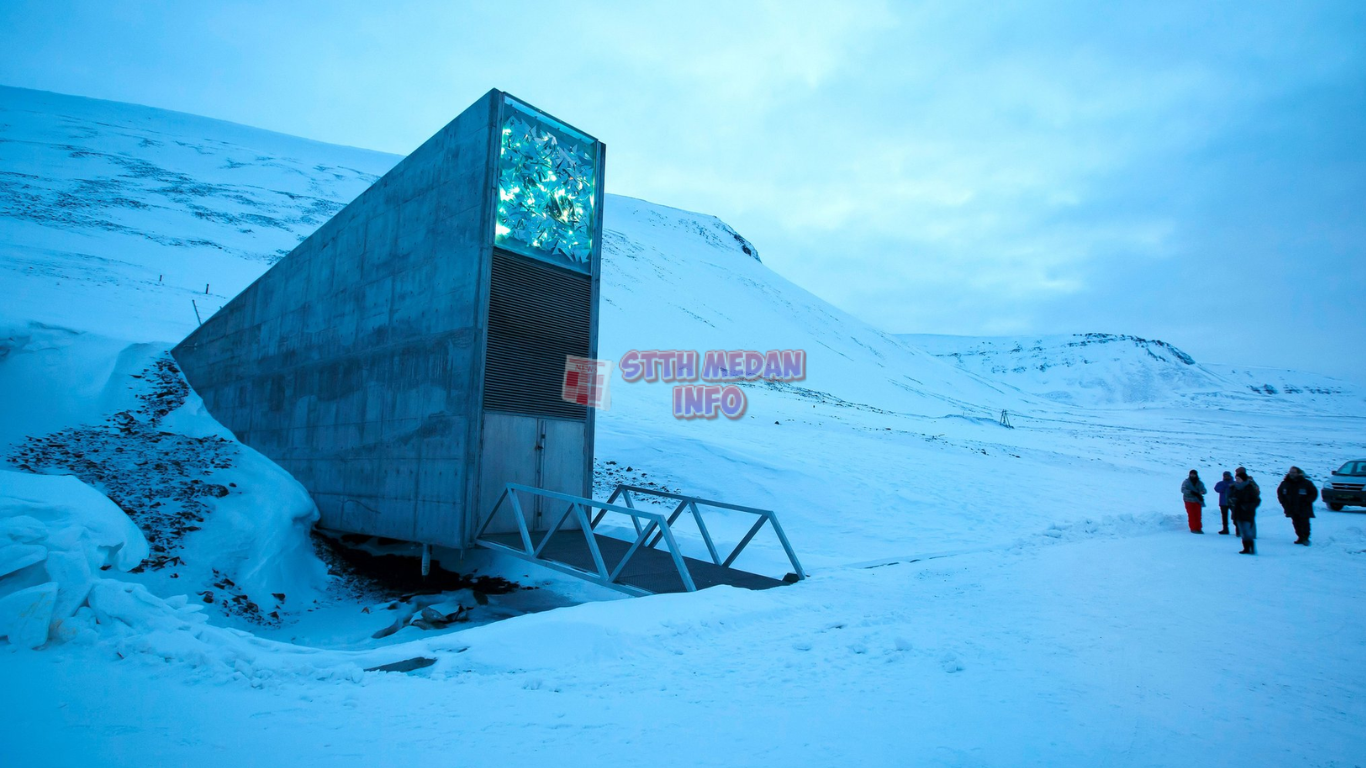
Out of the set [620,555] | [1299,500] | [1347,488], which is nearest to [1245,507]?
[1299,500]

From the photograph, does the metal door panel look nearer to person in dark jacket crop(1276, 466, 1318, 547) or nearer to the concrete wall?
the concrete wall

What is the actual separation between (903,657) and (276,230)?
44.3 metres

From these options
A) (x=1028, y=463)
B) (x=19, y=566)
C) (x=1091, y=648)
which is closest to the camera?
(x=19, y=566)

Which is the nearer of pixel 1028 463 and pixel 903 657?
pixel 903 657

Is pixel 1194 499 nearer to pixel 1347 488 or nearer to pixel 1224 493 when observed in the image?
pixel 1224 493

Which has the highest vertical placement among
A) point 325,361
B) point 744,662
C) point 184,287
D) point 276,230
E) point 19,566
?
point 276,230

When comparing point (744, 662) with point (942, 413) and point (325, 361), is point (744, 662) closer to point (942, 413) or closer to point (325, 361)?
point (325, 361)

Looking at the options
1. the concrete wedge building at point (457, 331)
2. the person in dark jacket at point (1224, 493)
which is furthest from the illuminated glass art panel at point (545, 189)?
the person in dark jacket at point (1224, 493)

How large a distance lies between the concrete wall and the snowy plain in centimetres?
104

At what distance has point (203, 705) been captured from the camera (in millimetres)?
3438

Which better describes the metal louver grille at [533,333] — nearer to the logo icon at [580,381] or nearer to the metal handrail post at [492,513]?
the logo icon at [580,381]

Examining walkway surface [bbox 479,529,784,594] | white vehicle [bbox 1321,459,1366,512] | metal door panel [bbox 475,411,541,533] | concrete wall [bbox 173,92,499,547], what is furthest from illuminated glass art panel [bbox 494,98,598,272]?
white vehicle [bbox 1321,459,1366,512]

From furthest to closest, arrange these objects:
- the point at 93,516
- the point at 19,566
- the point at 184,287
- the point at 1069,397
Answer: the point at 1069,397
the point at 184,287
the point at 93,516
the point at 19,566

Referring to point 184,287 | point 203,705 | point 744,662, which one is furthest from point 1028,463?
point 184,287
